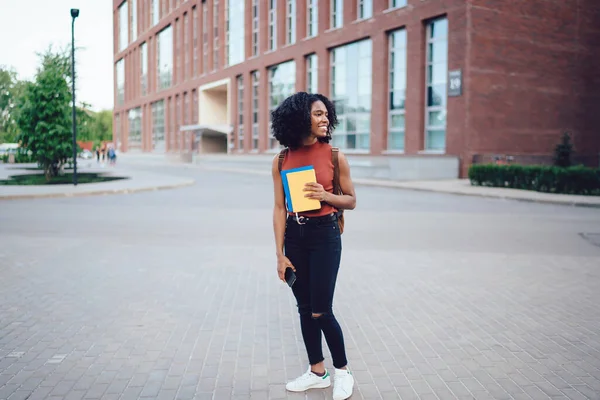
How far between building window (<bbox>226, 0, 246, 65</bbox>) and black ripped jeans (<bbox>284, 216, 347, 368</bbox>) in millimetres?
51959

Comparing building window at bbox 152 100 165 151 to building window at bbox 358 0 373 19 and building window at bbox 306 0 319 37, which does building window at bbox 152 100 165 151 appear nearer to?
building window at bbox 306 0 319 37

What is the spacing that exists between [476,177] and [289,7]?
27.0m

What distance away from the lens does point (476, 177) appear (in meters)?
25.7

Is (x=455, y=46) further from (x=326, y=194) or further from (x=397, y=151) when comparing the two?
(x=326, y=194)

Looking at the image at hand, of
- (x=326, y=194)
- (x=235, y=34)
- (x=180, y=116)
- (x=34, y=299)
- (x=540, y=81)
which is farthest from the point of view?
(x=180, y=116)

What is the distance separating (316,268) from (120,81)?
9705 centimetres

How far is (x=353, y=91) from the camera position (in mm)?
39562

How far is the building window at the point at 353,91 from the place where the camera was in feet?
125

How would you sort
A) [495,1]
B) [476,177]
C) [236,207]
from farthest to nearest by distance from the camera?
[495,1], [476,177], [236,207]

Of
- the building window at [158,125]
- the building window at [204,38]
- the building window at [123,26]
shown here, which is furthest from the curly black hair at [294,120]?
the building window at [123,26]

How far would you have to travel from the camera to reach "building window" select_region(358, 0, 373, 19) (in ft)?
123

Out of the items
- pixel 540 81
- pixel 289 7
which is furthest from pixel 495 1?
pixel 289 7

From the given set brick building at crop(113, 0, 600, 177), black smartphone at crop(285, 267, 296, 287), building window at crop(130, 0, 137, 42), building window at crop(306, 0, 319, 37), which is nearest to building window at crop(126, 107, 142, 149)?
building window at crop(130, 0, 137, 42)

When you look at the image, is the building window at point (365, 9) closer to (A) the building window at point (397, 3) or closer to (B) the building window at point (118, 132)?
(A) the building window at point (397, 3)
